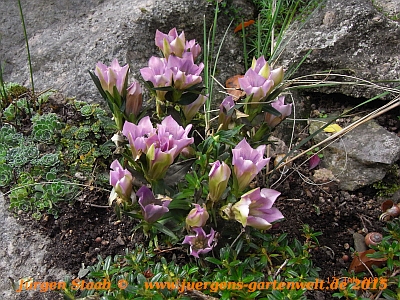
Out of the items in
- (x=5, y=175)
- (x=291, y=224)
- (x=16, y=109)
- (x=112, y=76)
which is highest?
(x=112, y=76)

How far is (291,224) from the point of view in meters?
1.72

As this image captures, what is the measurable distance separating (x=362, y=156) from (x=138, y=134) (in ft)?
3.69

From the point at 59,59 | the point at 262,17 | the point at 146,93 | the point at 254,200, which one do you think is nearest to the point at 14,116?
the point at 59,59

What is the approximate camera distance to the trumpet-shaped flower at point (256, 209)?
1197 mm

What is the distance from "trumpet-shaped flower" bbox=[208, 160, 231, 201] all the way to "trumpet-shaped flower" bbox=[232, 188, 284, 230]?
0.20ft

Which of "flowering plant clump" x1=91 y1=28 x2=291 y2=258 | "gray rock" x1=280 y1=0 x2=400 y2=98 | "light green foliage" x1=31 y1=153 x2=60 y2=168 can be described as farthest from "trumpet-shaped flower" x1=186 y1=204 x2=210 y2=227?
"gray rock" x1=280 y1=0 x2=400 y2=98

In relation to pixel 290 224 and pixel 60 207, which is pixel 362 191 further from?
pixel 60 207

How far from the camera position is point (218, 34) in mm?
2445

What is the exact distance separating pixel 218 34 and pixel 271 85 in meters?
Result: 1.15

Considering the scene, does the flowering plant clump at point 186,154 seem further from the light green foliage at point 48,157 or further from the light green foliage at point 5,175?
the light green foliage at point 5,175

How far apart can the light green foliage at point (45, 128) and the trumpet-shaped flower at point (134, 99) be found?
585mm

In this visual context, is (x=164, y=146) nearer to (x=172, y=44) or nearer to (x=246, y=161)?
(x=246, y=161)

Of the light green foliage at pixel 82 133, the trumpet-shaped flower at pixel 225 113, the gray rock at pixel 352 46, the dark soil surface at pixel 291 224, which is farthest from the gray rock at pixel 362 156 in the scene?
the light green foliage at pixel 82 133

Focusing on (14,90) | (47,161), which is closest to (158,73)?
(47,161)
